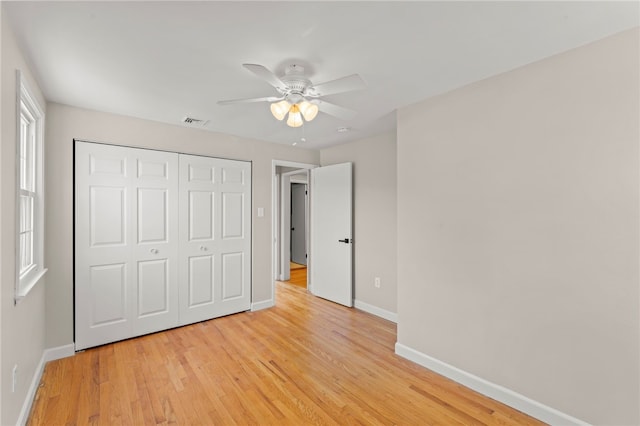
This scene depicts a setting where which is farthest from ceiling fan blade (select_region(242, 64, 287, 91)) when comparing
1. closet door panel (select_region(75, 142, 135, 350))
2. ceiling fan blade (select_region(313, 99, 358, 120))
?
closet door panel (select_region(75, 142, 135, 350))

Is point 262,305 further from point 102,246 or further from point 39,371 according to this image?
point 39,371

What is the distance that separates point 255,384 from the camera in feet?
7.38

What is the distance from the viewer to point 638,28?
5.16 feet

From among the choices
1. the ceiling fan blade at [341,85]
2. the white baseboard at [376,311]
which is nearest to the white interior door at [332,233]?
the white baseboard at [376,311]

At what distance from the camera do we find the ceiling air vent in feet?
10.1

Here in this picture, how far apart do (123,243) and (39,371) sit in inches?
46.4

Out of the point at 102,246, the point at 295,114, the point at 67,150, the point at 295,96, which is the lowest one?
the point at 102,246

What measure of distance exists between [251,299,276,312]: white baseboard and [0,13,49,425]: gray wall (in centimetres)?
222

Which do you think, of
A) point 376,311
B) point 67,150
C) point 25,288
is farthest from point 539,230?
point 67,150

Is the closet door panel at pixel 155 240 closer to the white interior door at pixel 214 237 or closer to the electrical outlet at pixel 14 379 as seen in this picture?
the white interior door at pixel 214 237

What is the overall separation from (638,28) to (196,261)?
4029 mm

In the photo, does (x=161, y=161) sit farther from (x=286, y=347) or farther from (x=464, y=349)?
(x=464, y=349)

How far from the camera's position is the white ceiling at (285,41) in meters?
1.44

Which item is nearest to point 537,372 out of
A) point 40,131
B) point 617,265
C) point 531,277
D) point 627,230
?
point 531,277
